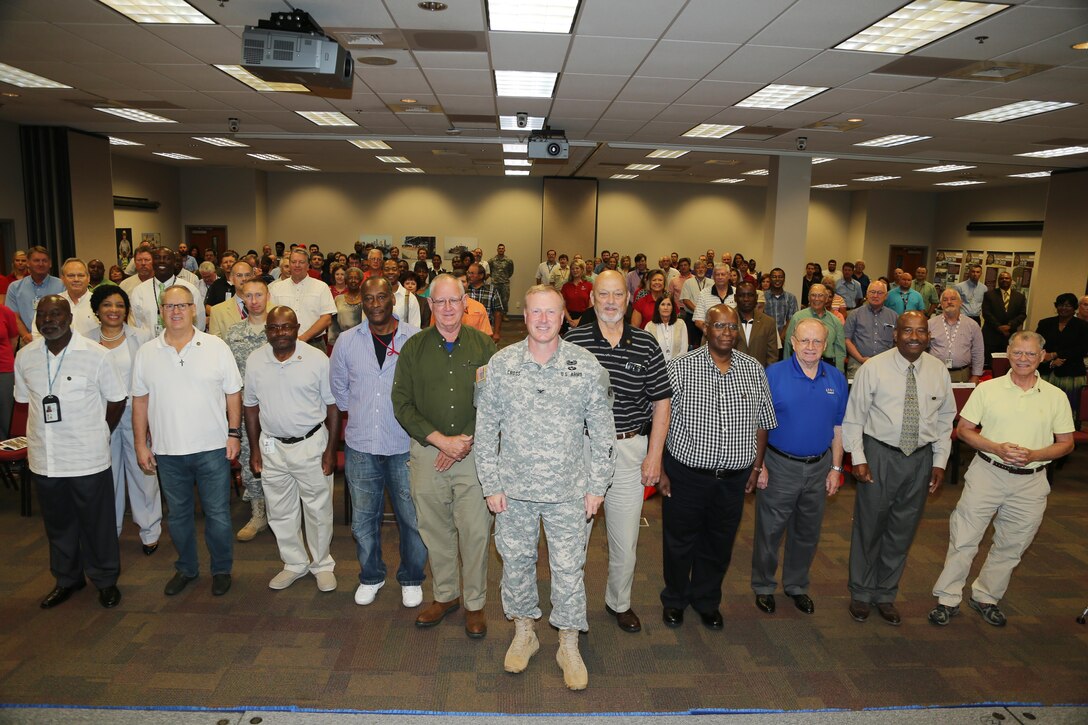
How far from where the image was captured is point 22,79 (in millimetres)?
7168

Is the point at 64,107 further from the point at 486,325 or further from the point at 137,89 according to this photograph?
the point at 486,325

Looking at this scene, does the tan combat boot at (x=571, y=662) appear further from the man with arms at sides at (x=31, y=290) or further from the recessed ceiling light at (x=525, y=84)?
the man with arms at sides at (x=31, y=290)

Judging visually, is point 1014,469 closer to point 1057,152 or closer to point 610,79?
point 610,79

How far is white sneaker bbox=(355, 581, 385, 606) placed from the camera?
12.3 ft

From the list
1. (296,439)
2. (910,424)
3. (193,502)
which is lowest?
(193,502)

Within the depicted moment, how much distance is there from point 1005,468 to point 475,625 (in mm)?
2979

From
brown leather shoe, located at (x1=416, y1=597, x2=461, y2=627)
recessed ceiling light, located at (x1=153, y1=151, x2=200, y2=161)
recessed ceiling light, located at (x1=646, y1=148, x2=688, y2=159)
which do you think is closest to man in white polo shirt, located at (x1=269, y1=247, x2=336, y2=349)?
brown leather shoe, located at (x1=416, y1=597, x2=461, y2=627)

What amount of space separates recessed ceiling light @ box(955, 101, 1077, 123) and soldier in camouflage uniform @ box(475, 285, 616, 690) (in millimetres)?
6826

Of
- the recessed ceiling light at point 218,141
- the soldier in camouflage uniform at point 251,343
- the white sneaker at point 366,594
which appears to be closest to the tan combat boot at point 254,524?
the soldier in camouflage uniform at point 251,343

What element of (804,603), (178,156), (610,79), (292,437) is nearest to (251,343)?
(292,437)

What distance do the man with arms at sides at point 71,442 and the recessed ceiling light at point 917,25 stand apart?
17.6 feet

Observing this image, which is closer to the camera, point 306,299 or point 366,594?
point 366,594

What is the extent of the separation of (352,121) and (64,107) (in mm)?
3655

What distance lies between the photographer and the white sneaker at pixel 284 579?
3889 mm
